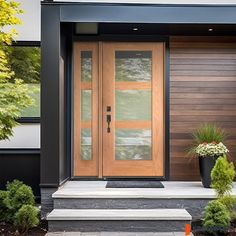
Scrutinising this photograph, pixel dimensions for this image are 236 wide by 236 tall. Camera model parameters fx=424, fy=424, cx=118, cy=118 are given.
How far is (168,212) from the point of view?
210 inches

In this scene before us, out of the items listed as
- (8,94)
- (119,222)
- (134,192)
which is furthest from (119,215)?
(8,94)

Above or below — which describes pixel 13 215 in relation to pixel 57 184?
below

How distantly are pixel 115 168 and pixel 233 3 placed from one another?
3.15 m

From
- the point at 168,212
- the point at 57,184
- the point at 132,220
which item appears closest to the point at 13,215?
the point at 57,184

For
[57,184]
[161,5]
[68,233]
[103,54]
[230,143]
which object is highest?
[161,5]

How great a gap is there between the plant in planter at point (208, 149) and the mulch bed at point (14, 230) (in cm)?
238

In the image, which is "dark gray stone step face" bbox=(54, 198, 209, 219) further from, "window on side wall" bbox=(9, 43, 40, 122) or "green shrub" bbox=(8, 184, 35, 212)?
"window on side wall" bbox=(9, 43, 40, 122)

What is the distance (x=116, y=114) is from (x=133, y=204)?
183cm

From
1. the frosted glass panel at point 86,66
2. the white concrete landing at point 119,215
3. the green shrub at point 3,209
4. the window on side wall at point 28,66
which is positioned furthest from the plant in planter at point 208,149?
the green shrub at point 3,209

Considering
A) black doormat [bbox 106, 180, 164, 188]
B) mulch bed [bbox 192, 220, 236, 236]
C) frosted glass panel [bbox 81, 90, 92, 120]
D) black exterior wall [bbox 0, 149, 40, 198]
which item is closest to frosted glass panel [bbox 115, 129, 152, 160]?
black doormat [bbox 106, 180, 164, 188]

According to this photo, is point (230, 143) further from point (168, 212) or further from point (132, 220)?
point (132, 220)

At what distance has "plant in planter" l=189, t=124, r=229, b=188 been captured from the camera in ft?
19.9

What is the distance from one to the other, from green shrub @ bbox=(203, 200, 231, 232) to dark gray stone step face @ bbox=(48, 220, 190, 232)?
1.37 feet

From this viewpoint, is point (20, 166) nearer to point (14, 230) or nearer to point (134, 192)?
point (14, 230)
